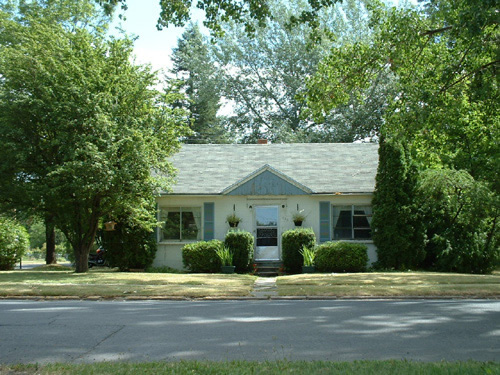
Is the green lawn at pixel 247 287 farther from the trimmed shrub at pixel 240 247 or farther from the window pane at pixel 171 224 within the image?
the window pane at pixel 171 224

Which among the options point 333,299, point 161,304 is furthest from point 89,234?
point 333,299

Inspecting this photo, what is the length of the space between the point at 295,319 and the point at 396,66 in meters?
11.2

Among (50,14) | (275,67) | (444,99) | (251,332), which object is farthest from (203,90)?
(251,332)

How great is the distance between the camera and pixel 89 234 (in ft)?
65.2

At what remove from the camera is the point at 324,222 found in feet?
71.4

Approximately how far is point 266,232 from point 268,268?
5.20 feet

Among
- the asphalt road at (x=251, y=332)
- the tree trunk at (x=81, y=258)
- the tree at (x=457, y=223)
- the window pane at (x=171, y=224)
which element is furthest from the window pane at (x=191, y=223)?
the asphalt road at (x=251, y=332)

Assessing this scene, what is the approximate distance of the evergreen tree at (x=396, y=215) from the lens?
66.0 ft

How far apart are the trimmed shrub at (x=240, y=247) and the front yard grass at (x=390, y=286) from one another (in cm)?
411

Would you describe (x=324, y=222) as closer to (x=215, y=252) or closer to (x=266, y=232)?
(x=266, y=232)

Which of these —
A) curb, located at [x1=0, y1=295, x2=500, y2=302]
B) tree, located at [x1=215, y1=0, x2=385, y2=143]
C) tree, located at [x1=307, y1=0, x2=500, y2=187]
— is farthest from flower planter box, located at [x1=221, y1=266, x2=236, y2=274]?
tree, located at [x1=215, y1=0, x2=385, y2=143]

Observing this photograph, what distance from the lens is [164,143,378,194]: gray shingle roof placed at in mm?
22406

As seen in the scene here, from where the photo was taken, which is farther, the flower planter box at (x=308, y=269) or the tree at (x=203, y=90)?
the tree at (x=203, y=90)

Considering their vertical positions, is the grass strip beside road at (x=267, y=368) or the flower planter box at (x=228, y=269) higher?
the flower planter box at (x=228, y=269)
